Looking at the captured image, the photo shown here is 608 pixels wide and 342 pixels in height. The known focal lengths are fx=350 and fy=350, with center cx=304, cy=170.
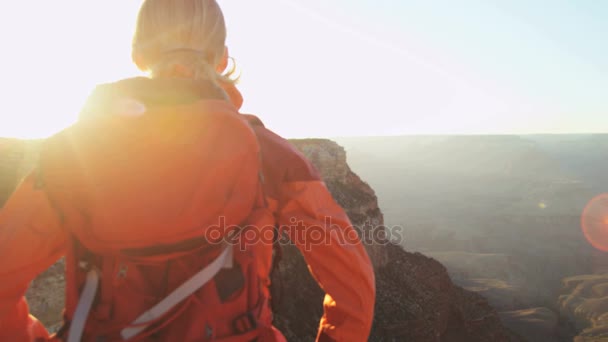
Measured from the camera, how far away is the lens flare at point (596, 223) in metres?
81.6

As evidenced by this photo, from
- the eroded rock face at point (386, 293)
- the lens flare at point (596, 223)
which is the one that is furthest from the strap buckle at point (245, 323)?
the lens flare at point (596, 223)

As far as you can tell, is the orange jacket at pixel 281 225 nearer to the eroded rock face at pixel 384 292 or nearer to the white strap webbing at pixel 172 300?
the white strap webbing at pixel 172 300

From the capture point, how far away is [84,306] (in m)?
1.05

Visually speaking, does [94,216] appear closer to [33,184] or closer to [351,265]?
[33,184]

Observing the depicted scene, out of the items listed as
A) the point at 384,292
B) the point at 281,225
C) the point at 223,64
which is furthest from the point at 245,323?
the point at 384,292

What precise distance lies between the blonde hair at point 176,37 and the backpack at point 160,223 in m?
0.28

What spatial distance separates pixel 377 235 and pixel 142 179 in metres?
24.3

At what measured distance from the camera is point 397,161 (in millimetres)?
177875

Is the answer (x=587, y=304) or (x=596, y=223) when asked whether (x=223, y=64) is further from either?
(x=596, y=223)

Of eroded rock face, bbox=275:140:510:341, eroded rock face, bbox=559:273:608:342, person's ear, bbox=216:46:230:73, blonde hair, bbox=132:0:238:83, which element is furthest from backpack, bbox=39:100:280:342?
eroded rock face, bbox=559:273:608:342

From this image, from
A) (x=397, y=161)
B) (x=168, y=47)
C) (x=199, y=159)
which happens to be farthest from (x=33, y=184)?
(x=397, y=161)

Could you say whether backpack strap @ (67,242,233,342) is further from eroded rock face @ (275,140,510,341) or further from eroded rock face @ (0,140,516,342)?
eroded rock face @ (275,140,510,341)

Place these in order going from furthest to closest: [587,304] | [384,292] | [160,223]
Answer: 1. [587,304]
2. [384,292]
3. [160,223]

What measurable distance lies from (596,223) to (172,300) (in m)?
116
